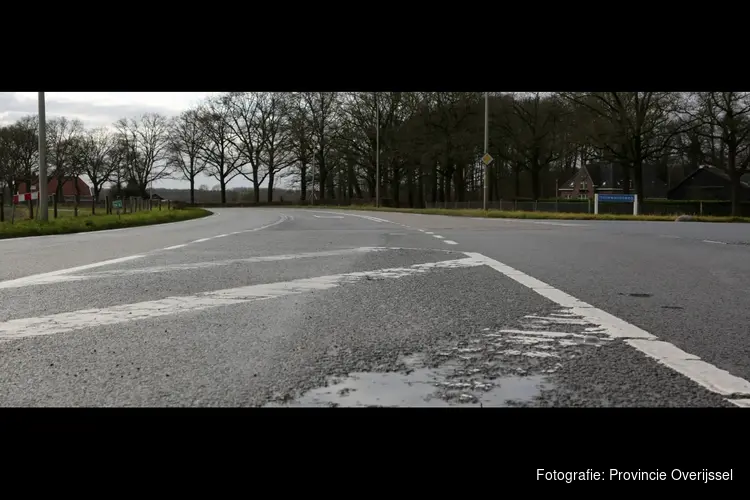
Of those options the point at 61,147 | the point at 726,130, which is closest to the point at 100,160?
the point at 61,147

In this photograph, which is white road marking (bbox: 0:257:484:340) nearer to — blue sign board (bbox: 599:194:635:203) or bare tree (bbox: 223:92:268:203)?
blue sign board (bbox: 599:194:635:203)

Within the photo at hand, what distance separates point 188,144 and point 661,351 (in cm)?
7859

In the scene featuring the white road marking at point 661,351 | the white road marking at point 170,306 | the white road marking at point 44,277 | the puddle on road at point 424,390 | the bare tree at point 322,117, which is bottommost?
the puddle on road at point 424,390

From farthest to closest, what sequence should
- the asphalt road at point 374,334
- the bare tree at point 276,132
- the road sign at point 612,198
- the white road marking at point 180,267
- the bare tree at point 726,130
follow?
the bare tree at point 276,132
the bare tree at point 726,130
the road sign at point 612,198
the white road marking at point 180,267
the asphalt road at point 374,334

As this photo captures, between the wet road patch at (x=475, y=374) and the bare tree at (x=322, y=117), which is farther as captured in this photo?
the bare tree at (x=322, y=117)

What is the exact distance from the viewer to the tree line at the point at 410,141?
45.7m

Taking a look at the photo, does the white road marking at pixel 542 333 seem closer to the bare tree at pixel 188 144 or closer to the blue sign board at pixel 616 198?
the blue sign board at pixel 616 198

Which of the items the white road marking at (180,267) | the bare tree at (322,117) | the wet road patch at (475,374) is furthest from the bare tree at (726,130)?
the wet road patch at (475,374)

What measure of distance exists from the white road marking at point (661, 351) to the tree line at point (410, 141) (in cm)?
3131

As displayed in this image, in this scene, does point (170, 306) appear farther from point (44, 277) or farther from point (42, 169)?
point (42, 169)

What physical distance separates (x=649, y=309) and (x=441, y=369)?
2.91m

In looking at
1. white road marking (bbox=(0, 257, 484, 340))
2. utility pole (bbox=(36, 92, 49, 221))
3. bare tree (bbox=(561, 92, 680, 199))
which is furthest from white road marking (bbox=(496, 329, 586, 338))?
bare tree (bbox=(561, 92, 680, 199))

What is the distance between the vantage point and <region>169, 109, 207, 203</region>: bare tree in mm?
77000
